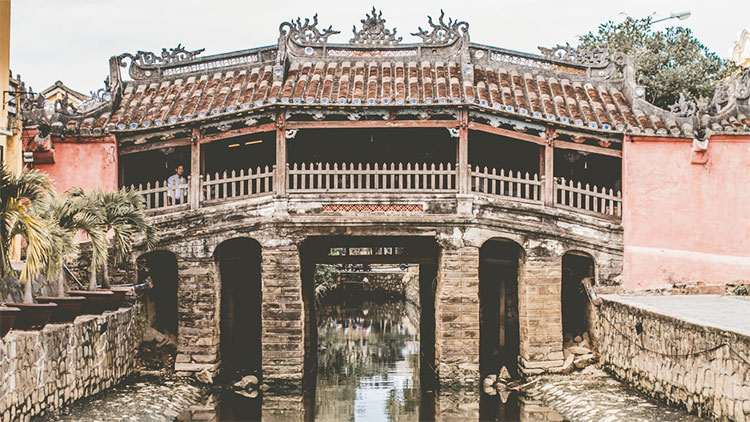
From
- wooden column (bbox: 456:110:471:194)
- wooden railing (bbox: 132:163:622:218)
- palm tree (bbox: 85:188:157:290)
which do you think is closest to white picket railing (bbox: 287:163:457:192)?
wooden railing (bbox: 132:163:622:218)

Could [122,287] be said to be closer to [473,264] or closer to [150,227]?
[150,227]

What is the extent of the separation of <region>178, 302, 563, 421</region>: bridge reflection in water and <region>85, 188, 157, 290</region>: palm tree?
3343 mm

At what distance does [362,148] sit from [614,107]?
596 centimetres

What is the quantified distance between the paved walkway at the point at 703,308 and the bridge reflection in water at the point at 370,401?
2.81 metres

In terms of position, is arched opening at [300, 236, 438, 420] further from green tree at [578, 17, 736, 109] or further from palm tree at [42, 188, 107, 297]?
green tree at [578, 17, 736, 109]

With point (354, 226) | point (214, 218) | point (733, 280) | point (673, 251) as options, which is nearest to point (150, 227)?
point (214, 218)

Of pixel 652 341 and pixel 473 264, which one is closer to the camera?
pixel 652 341

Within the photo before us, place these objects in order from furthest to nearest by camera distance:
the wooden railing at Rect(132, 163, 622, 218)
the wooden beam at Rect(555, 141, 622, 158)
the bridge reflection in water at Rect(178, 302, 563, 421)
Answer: the wooden beam at Rect(555, 141, 622, 158) < the wooden railing at Rect(132, 163, 622, 218) < the bridge reflection in water at Rect(178, 302, 563, 421)

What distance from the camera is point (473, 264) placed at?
62.5 feet

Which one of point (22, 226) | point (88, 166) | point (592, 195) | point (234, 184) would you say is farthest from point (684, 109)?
point (22, 226)

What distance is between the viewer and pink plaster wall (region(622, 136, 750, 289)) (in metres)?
19.8

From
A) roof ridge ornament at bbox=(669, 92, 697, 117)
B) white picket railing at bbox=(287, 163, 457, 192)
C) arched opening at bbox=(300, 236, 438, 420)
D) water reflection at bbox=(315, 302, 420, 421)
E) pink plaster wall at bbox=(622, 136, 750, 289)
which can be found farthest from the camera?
roof ridge ornament at bbox=(669, 92, 697, 117)

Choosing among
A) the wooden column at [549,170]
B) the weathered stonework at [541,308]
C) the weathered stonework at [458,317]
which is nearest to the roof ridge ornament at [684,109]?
the wooden column at [549,170]

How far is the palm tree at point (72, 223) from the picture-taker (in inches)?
595
